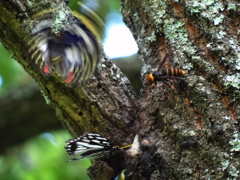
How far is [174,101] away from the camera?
1616mm

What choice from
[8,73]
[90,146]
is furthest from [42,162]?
[90,146]

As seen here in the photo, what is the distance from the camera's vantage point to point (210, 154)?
4.87ft

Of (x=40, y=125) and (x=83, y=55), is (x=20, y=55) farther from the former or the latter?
(x=40, y=125)

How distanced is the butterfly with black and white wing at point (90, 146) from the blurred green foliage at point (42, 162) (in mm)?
1331

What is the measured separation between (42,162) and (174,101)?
1660mm

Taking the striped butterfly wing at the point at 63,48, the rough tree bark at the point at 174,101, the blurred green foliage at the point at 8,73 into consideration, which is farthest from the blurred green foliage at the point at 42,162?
the striped butterfly wing at the point at 63,48

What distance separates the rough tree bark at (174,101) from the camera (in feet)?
4.93

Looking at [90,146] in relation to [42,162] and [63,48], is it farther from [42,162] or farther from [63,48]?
[42,162]

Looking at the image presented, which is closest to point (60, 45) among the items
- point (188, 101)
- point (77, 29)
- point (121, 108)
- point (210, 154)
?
point (77, 29)

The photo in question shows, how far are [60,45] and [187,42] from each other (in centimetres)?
48

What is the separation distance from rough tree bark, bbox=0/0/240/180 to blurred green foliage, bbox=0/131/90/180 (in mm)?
1296

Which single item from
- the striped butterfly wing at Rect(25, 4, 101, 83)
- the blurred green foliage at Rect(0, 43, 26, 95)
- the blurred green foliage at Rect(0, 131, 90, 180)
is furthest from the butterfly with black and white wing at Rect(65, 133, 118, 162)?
the blurred green foliage at Rect(0, 43, 26, 95)

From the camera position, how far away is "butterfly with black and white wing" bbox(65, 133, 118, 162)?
1536 mm

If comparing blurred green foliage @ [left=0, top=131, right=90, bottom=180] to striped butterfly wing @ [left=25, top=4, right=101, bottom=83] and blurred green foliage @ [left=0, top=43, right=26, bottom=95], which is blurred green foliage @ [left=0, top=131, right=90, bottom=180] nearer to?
blurred green foliage @ [left=0, top=43, right=26, bottom=95]
